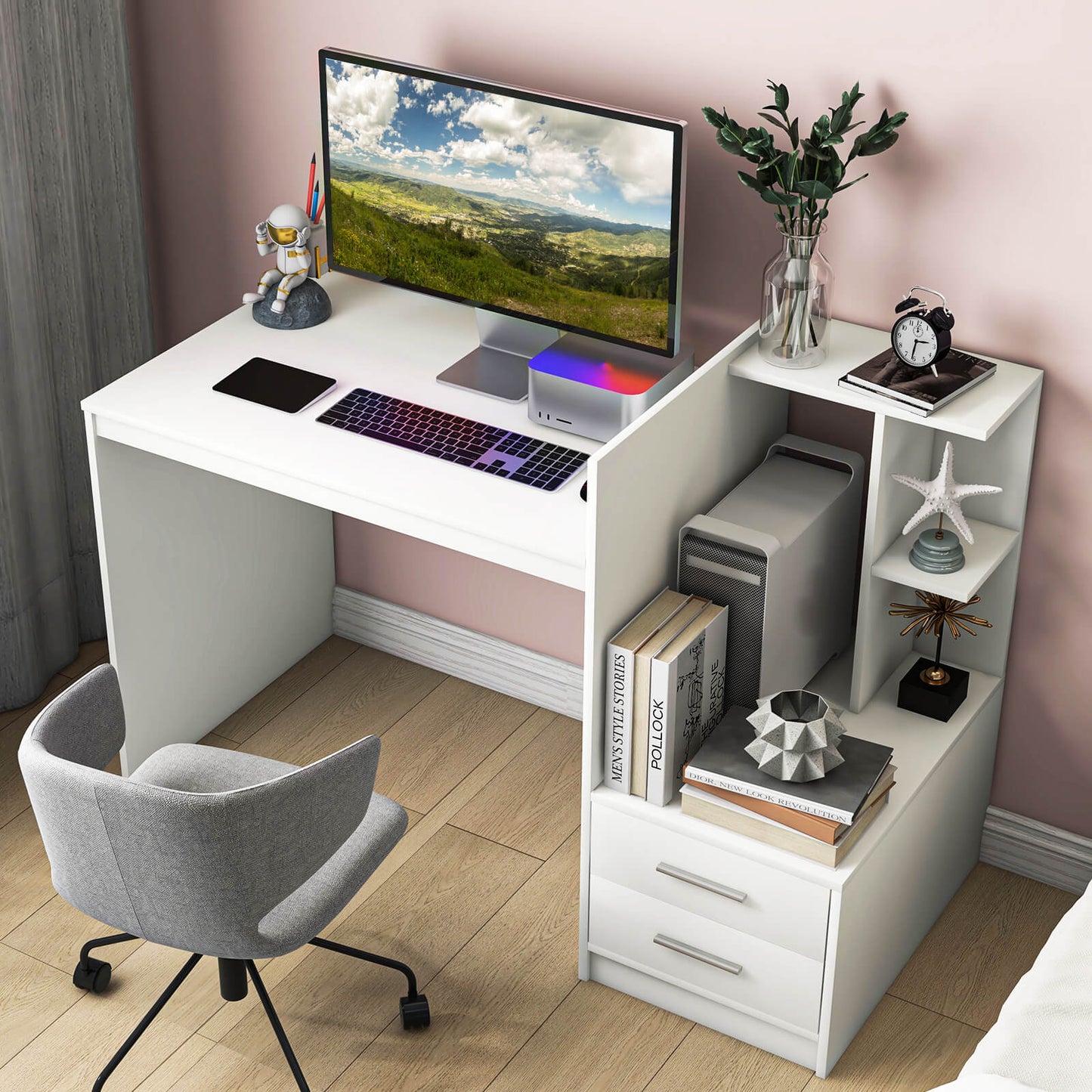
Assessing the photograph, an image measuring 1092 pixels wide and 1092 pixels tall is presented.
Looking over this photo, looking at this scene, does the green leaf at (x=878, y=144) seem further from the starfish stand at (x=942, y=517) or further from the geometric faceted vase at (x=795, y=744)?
the geometric faceted vase at (x=795, y=744)

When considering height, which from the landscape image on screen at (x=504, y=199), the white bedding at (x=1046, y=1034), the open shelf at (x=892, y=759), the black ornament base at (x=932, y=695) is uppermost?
the landscape image on screen at (x=504, y=199)

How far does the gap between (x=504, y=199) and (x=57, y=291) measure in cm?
99

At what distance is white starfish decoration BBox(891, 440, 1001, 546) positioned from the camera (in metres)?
2.28

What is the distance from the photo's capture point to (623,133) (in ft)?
7.52

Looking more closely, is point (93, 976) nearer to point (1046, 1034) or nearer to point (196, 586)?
point (196, 586)

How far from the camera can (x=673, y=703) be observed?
221 cm

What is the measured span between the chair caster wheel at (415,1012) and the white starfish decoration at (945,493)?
107cm

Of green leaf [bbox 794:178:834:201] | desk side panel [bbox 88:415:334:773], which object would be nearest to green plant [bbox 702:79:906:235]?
green leaf [bbox 794:178:834:201]

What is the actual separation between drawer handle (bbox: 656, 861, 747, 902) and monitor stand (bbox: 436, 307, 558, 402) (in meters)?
0.82

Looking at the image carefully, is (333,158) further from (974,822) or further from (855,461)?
(974,822)

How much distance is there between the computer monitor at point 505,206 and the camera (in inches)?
91.8

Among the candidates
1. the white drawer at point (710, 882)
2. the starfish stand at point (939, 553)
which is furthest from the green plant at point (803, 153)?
the white drawer at point (710, 882)

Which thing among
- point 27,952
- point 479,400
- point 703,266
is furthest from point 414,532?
point 27,952

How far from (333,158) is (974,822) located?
1.62 meters
